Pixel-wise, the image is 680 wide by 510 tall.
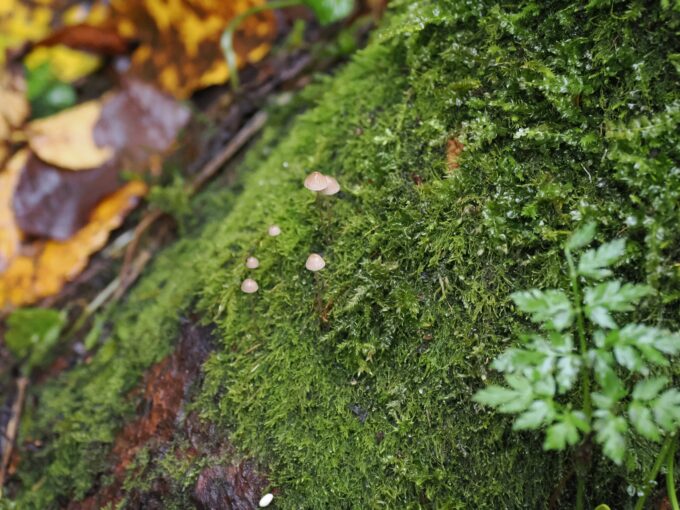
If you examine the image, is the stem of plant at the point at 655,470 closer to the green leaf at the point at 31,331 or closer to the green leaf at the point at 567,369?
the green leaf at the point at 567,369

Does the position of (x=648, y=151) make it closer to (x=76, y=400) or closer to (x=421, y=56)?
(x=421, y=56)

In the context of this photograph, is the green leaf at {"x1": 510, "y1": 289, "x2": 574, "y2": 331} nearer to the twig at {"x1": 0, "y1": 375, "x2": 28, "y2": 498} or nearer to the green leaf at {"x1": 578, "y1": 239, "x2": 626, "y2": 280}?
the green leaf at {"x1": 578, "y1": 239, "x2": 626, "y2": 280}

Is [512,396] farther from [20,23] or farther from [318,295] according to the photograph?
[20,23]

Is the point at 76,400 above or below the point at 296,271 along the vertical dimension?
below

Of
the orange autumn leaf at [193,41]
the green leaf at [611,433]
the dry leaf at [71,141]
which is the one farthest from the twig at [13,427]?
the green leaf at [611,433]

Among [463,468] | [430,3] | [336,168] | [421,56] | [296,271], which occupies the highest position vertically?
[430,3]

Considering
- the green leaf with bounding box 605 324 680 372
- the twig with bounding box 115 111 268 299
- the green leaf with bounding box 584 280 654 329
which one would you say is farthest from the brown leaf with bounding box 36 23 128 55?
the green leaf with bounding box 605 324 680 372

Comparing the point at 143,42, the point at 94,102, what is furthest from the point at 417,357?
the point at 143,42
